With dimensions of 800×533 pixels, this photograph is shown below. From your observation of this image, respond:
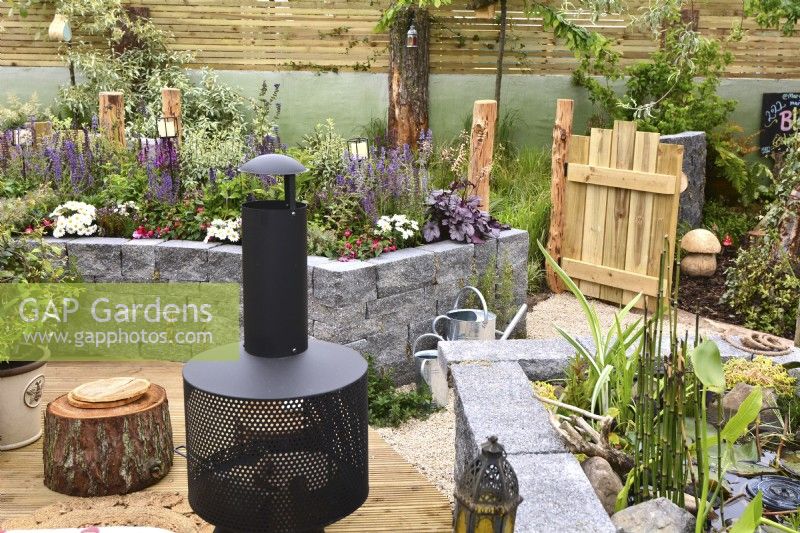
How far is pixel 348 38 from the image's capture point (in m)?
10.0

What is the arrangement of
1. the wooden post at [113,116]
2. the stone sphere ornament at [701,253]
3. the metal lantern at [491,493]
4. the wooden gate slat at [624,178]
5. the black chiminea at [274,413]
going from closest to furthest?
the black chiminea at [274,413] → the metal lantern at [491,493] → the wooden gate slat at [624,178] → the wooden post at [113,116] → the stone sphere ornament at [701,253]

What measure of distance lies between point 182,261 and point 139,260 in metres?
0.26

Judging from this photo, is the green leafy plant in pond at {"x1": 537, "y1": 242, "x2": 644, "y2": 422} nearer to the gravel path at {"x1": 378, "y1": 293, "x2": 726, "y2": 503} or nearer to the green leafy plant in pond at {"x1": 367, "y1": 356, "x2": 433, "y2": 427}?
the gravel path at {"x1": 378, "y1": 293, "x2": 726, "y2": 503}

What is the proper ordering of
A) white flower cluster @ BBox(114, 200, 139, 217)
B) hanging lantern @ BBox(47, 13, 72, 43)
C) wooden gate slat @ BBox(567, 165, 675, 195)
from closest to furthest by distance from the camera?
white flower cluster @ BBox(114, 200, 139, 217)
wooden gate slat @ BBox(567, 165, 675, 195)
hanging lantern @ BBox(47, 13, 72, 43)

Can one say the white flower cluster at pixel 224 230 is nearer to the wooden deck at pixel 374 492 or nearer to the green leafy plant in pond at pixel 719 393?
the wooden deck at pixel 374 492

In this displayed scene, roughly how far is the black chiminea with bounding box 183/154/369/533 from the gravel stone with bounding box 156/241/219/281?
340cm

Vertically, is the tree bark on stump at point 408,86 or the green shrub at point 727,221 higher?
the tree bark on stump at point 408,86

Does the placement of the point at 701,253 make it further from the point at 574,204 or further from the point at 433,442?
the point at 433,442

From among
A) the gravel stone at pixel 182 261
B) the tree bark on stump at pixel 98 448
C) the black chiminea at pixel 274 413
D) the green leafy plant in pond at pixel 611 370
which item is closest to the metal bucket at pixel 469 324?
the gravel stone at pixel 182 261

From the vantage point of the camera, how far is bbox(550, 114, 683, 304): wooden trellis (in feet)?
20.2

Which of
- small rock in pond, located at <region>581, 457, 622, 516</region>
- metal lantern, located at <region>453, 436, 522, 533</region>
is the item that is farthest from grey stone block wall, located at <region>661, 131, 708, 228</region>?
metal lantern, located at <region>453, 436, 522, 533</region>

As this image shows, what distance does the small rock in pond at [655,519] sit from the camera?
226 cm

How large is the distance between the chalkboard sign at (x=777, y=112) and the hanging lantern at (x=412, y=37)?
3.98 meters

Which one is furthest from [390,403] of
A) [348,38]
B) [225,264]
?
[348,38]
